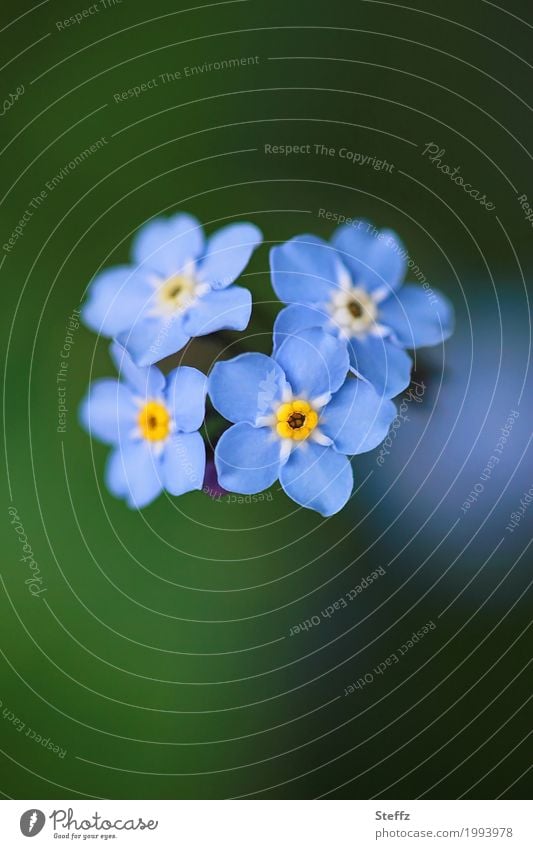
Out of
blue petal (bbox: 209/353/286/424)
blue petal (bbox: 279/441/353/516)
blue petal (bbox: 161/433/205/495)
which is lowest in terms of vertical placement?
blue petal (bbox: 279/441/353/516)

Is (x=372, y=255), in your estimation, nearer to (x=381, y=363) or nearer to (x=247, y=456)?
(x=381, y=363)

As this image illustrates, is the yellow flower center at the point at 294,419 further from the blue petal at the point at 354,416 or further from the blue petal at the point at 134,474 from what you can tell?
the blue petal at the point at 134,474

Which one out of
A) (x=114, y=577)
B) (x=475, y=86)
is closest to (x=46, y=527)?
(x=114, y=577)

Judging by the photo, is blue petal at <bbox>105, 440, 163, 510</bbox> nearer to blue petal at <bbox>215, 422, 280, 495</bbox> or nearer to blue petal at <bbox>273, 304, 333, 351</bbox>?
blue petal at <bbox>215, 422, 280, 495</bbox>
